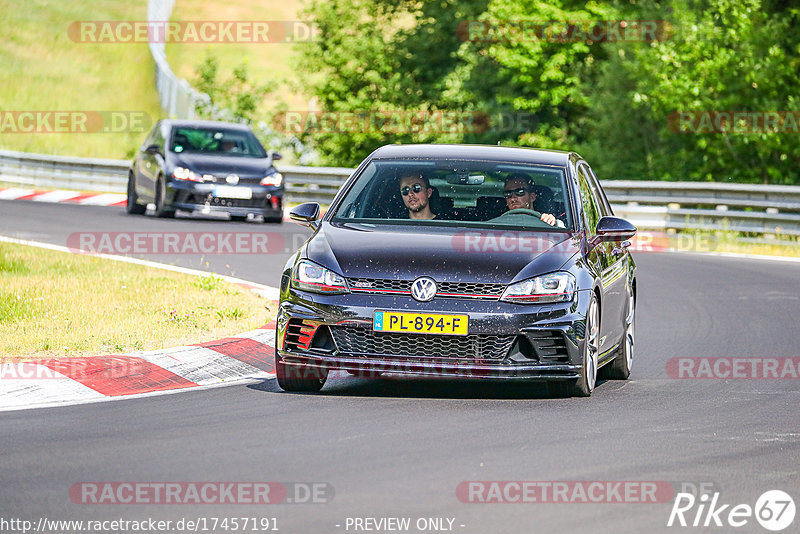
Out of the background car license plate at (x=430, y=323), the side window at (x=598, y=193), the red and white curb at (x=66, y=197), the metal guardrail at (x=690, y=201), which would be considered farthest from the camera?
the red and white curb at (x=66, y=197)

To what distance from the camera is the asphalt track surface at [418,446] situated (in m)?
6.04

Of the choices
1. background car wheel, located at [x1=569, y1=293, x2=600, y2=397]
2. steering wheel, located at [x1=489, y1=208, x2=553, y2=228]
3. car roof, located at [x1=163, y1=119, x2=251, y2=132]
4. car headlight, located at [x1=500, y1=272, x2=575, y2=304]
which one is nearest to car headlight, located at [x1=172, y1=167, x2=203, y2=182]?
car roof, located at [x1=163, y1=119, x2=251, y2=132]

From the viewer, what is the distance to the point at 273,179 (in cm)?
2448

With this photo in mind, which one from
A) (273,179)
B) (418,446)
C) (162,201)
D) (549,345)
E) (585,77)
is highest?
(585,77)

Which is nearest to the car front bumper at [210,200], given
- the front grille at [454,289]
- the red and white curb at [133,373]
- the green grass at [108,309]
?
the green grass at [108,309]

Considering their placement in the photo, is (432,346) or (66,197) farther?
(66,197)

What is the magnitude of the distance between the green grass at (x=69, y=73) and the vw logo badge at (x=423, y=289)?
46525 millimetres

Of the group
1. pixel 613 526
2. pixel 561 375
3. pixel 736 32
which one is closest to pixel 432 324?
pixel 561 375

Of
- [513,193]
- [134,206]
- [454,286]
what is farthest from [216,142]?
[454,286]

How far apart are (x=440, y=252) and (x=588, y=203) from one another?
70.2 inches

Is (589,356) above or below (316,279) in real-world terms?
below

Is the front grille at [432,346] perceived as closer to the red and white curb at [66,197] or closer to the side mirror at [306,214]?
the side mirror at [306,214]

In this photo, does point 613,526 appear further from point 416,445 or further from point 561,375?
point 561,375

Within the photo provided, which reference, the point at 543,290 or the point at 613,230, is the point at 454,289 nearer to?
the point at 543,290
